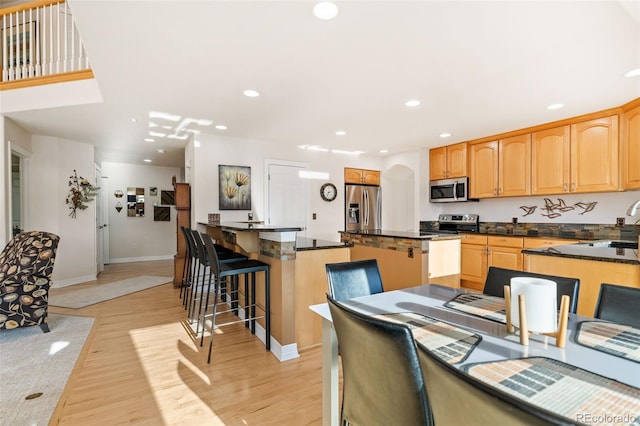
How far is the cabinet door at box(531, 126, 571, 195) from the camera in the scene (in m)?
4.03

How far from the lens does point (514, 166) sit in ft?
14.9

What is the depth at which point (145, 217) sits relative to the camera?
24.7 ft

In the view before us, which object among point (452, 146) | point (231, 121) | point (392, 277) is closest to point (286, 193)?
point (231, 121)

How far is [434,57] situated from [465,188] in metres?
3.24

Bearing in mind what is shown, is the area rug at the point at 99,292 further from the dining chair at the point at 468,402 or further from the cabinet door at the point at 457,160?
the cabinet door at the point at 457,160

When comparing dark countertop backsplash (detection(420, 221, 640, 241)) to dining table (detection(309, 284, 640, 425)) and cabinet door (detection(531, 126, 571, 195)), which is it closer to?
cabinet door (detection(531, 126, 571, 195))

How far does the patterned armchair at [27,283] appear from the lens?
2.88 metres

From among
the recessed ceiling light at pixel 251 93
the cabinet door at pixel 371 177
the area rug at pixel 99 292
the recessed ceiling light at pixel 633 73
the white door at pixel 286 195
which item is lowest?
the area rug at pixel 99 292

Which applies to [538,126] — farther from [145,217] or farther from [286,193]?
[145,217]

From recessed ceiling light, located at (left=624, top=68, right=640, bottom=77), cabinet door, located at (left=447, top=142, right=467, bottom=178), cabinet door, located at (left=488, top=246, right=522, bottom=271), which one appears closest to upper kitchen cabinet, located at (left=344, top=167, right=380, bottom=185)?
cabinet door, located at (left=447, top=142, right=467, bottom=178)

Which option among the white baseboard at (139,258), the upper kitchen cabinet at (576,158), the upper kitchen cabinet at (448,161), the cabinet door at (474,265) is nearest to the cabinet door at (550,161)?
the upper kitchen cabinet at (576,158)

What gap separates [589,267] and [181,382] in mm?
3061

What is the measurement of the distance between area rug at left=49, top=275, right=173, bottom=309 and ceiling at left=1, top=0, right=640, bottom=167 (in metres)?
2.42
